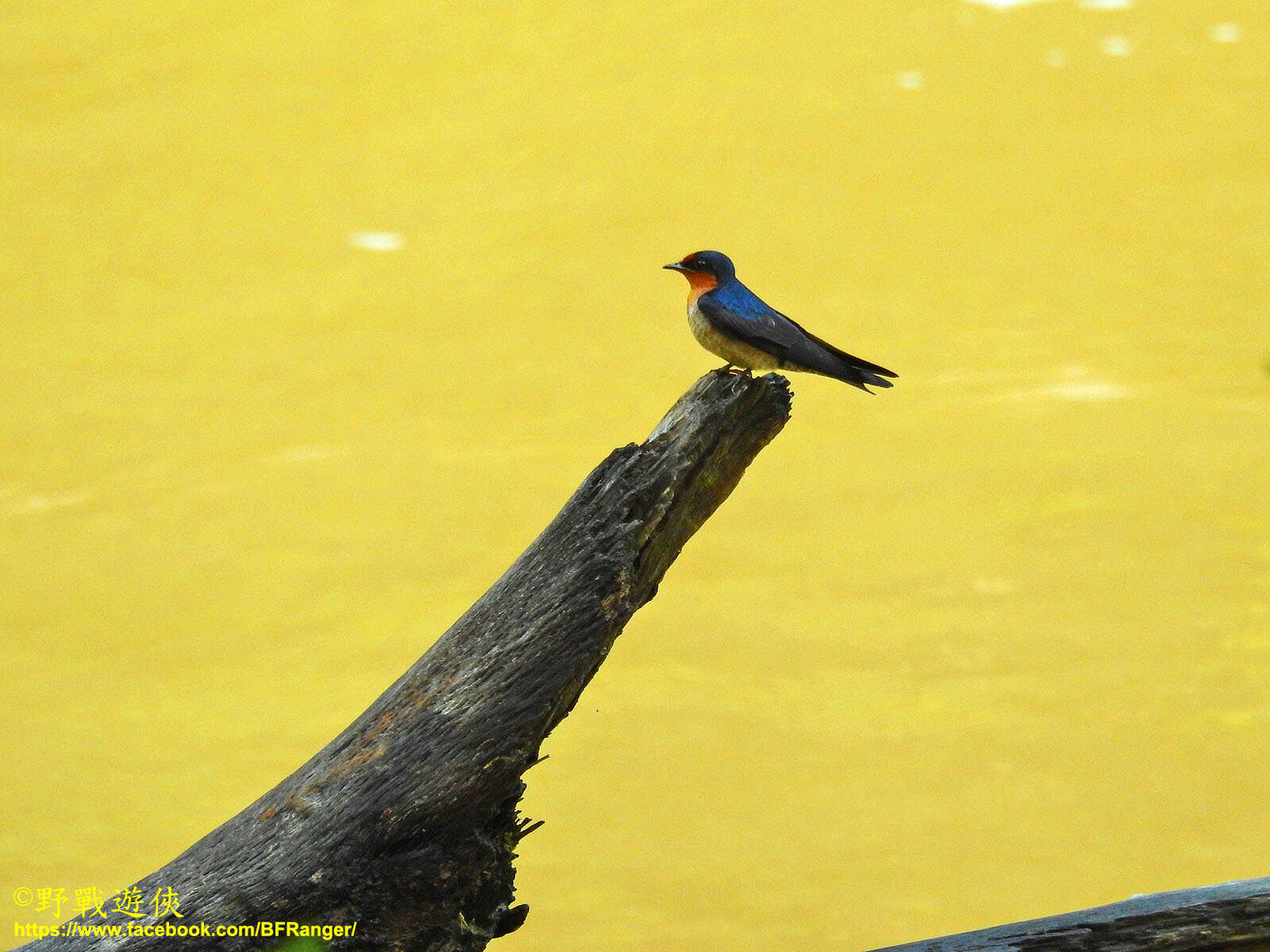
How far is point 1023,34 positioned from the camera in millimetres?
7691

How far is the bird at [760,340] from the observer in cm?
215

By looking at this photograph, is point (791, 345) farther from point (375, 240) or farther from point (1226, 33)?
point (1226, 33)

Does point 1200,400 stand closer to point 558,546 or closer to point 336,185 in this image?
point 336,185

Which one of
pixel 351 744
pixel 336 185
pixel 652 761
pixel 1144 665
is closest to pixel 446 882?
pixel 351 744

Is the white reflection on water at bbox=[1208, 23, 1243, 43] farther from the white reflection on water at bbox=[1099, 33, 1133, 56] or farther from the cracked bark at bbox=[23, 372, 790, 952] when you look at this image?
the cracked bark at bbox=[23, 372, 790, 952]

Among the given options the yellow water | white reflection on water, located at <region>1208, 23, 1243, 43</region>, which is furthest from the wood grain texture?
white reflection on water, located at <region>1208, 23, 1243, 43</region>

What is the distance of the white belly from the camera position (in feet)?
7.16

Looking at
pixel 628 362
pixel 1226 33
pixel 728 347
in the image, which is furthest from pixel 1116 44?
pixel 728 347

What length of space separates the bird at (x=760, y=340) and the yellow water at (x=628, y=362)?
3.84 meters

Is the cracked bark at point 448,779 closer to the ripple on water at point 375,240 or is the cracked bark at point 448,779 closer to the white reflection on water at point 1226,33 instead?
the ripple on water at point 375,240

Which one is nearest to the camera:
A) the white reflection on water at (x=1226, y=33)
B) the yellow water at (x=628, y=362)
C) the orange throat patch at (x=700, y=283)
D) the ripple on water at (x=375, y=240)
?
the orange throat patch at (x=700, y=283)

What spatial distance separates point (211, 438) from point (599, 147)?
244 cm

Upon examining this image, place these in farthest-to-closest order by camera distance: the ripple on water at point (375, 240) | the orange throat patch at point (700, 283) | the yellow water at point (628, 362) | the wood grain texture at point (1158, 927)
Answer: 1. the ripple on water at point (375, 240)
2. the yellow water at point (628, 362)
3. the orange throat patch at point (700, 283)
4. the wood grain texture at point (1158, 927)

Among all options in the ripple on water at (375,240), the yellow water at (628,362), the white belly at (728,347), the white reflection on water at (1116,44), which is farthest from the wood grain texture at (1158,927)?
the white reflection on water at (1116,44)
